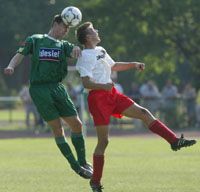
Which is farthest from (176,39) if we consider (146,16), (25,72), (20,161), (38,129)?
(25,72)

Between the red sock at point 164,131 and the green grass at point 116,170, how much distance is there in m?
0.68

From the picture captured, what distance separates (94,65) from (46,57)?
1.08m

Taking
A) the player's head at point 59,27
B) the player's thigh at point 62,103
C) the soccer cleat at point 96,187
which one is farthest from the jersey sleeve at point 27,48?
the soccer cleat at point 96,187

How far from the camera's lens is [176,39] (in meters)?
33.4

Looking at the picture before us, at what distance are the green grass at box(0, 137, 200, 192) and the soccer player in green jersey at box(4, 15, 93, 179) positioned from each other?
0.56 m

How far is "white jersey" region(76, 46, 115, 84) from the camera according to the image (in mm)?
10164

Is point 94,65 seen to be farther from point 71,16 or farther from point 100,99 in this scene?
point 71,16

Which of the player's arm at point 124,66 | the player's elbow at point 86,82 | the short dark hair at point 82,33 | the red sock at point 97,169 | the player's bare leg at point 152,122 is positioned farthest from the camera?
the player's arm at point 124,66

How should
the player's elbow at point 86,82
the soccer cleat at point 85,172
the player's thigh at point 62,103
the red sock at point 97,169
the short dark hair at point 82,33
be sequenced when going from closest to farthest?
the player's elbow at point 86,82 → the red sock at point 97,169 → the short dark hair at point 82,33 → the soccer cleat at point 85,172 → the player's thigh at point 62,103

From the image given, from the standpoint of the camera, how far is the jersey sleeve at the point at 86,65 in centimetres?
1015

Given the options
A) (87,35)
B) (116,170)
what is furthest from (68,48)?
(116,170)

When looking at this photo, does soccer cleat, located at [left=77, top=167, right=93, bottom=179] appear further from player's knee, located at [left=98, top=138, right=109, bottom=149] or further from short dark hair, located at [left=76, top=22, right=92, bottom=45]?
short dark hair, located at [left=76, top=22, right=92, bottom=45]

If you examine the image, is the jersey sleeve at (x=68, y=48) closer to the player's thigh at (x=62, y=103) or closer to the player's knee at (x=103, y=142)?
the player's thigh at (x=62, y=103)

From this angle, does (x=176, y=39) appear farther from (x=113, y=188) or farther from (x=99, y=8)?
(x=113, y=188)
